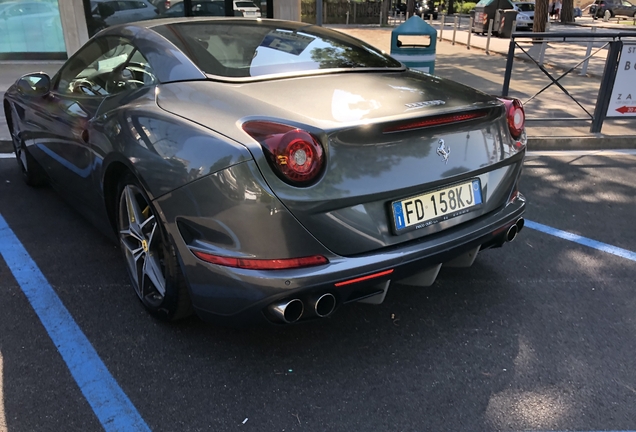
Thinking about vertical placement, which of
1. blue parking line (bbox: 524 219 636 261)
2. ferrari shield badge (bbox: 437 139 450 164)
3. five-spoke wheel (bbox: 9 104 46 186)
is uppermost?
ferrari shield badge (bbox: 437 139 450 164)

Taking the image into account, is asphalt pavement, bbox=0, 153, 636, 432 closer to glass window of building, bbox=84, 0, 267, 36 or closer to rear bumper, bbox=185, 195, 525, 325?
rear bumper, bbox=185, 195, 525, 325

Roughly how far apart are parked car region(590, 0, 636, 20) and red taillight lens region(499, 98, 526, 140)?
45.5 metres

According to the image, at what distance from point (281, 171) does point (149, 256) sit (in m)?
1.01

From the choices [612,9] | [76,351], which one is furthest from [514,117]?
[612,9]

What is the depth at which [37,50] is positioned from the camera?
11805 millimetres

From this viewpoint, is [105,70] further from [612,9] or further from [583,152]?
[612,9]

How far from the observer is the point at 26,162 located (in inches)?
175

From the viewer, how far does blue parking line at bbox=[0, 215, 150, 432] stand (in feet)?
7.02

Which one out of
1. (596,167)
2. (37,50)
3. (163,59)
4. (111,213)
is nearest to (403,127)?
(163,59)

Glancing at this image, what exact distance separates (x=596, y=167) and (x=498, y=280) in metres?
3.06

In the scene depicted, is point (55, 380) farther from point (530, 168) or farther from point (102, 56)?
point (530, 168)

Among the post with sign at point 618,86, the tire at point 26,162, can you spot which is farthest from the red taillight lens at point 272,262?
the post with sign at point 618,86

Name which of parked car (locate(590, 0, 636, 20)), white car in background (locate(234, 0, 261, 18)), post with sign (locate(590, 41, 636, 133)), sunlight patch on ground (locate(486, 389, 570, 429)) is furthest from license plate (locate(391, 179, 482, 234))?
parked car (locate(590, 0, 636, 20))

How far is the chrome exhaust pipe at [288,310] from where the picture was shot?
2.11 metres
